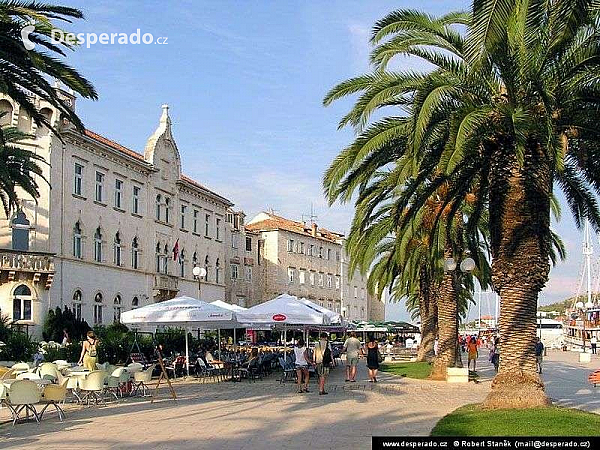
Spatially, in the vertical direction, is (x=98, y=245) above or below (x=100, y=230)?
below

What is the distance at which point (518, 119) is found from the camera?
50.5 feet

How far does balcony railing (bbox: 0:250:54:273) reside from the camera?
38969mm

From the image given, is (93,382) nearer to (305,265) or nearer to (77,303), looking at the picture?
(77,303)

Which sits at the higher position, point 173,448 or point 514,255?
point 514,255

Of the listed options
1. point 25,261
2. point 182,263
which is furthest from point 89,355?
point 182,263

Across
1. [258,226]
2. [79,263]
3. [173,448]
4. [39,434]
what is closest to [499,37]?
[173,448]

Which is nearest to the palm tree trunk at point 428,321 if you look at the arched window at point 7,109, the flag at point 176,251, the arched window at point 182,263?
the flag at point 176,251

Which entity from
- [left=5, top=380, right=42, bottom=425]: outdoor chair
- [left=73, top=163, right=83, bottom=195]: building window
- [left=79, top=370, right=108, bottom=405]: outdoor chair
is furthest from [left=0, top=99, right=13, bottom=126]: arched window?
[left=5, top=380, right=42, bottom=425]: outdoor chair

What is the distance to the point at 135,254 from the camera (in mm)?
52312

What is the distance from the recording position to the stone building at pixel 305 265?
8450 cm

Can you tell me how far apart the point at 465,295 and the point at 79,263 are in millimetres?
26142

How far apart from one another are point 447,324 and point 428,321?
11710mm

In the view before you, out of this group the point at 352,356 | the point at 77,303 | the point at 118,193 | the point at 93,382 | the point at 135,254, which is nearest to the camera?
the point at 93,382

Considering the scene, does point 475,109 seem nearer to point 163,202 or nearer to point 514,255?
point 514,255
